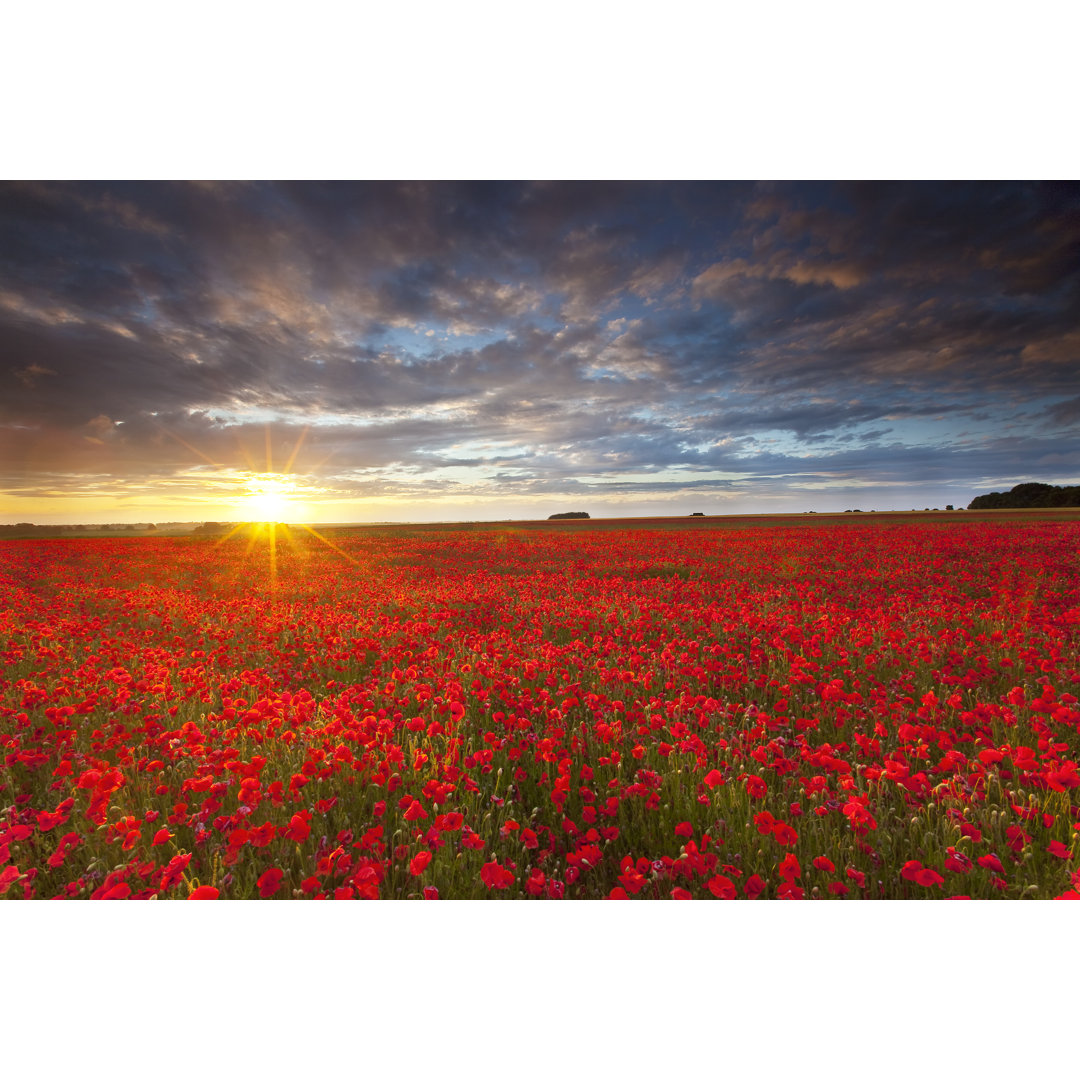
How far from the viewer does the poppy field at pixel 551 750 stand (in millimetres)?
2221

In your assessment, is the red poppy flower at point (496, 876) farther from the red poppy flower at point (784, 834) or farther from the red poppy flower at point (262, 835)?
the red poppy flower at point (784, 834)

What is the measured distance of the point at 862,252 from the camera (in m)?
5.73

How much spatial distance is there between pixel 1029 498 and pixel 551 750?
10221 millimetres

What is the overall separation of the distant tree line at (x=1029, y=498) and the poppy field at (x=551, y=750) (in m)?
2.52

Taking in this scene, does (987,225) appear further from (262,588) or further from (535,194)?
(262,588)

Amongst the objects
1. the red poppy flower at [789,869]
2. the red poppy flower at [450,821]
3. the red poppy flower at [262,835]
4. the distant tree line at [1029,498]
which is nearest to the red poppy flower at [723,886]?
the red poppy flower at [789,869]

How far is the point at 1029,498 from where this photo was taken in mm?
8828

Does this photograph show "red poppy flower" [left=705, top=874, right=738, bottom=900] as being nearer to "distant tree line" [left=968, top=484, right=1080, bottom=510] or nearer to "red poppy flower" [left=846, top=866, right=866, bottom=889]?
"red poppy flower" [left=846, top=866, right=866, bottom=889]

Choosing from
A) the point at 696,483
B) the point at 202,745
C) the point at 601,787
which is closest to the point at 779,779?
the point at 601,787

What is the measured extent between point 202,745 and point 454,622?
356cm

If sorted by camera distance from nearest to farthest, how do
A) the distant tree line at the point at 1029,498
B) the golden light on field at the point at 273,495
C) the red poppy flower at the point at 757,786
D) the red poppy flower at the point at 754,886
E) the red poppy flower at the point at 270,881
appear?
the red poppy flower at the point at 270,881, the red poppy flower at the point at 754,886, the red poppy flower at the point at 757,786, the golden light on field at the point at 273,495, the distant tree line at the point at 1029,498

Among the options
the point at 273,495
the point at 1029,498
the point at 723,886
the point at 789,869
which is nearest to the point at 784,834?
the point at 789,869

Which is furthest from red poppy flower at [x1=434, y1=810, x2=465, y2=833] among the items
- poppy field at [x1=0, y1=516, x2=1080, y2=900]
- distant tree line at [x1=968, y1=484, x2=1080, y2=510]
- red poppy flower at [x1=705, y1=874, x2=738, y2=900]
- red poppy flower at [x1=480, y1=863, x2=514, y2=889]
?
distant tree line at [x1=968, y1=484, x2=1080, y2=510]

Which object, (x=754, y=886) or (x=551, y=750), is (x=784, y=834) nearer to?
(x=754, y=886)
